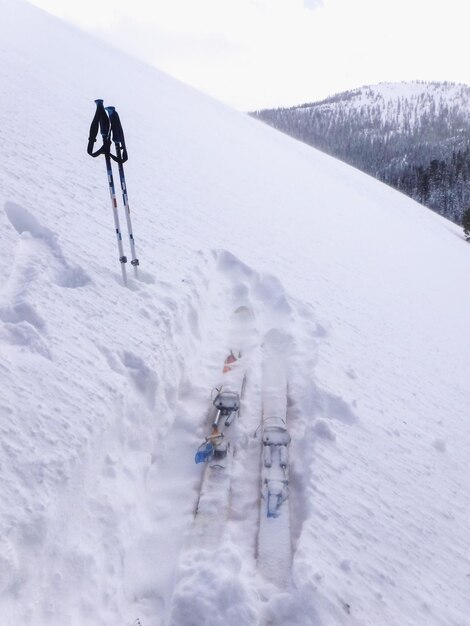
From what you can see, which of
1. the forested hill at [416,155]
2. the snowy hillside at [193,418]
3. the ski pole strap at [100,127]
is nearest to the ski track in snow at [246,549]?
the snowy hillside at [193,418]

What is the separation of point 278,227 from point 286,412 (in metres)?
9.59

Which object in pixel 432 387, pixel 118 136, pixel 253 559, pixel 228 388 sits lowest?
pixel 432 387

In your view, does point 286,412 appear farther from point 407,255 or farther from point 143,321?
point 407,255

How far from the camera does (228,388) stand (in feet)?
22.9

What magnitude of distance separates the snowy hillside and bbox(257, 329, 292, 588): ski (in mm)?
44

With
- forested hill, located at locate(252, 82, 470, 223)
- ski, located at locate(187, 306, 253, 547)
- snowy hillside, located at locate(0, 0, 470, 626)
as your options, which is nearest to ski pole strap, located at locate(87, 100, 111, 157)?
snowy hillside, located at locate(0, 0, 470, 626)

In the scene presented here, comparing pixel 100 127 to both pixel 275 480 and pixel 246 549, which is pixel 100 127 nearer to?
pixel 275 480

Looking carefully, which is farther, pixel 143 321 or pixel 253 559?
pixel 143 321

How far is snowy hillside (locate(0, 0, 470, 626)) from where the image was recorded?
4047mm

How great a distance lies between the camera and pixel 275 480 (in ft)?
17.5

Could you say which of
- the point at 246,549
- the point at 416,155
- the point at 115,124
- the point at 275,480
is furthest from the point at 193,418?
the point at 416,155

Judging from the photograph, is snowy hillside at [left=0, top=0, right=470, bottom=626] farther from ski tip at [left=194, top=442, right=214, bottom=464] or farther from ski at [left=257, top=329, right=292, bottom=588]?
ski tip at [left=194, top=442, right=214, bottom=464]

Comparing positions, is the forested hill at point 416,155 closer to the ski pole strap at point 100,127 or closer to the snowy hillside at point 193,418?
the snowy hillside at point 193,418

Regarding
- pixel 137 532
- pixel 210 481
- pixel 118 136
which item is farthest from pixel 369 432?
pixel 118 136
